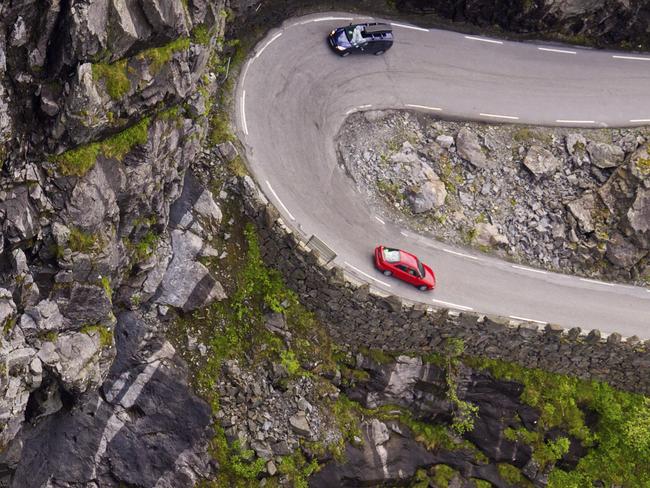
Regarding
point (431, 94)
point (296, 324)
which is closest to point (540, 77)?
point (431, 94)

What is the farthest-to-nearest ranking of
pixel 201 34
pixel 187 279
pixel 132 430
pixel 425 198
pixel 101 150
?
pixel 425 198 < pixel 187 279 < pixel 132 430 < pixel 201 34 < pixel 101 150

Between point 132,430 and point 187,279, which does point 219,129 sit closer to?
point 187,279

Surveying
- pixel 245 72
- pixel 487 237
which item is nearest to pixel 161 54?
pixel 245 72

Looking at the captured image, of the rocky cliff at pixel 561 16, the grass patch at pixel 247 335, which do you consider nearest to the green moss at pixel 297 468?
the grass patch at pixel 247 335

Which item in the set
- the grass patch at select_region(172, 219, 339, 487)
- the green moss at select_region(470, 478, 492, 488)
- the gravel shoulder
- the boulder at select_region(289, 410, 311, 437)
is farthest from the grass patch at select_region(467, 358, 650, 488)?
the boulder at select_region(289, 410, 311, 437)

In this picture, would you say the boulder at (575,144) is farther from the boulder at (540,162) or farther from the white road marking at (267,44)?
the white road marking at (267,44)
